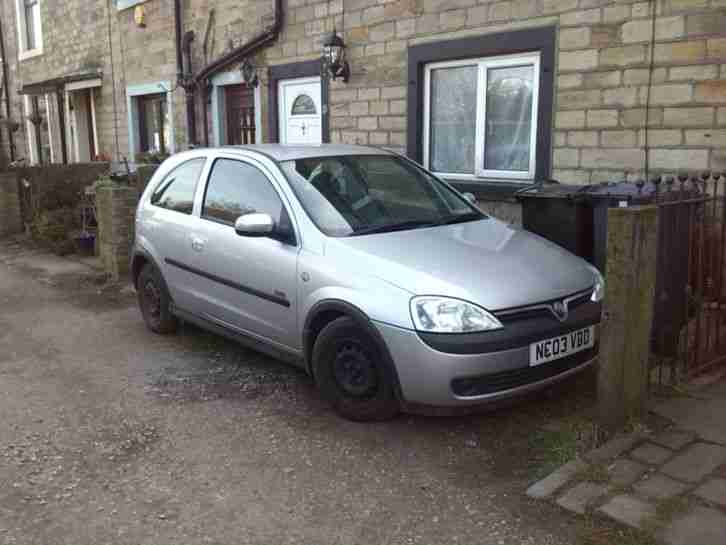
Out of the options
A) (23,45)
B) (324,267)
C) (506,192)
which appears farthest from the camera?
(23,45)

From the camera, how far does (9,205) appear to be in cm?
1298

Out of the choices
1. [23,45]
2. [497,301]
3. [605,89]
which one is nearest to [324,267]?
[497,301]

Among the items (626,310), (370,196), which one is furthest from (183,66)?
(626,310)

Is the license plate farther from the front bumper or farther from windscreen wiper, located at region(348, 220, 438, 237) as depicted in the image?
windscreen wiper, located at region(348, 220, 438, 237)

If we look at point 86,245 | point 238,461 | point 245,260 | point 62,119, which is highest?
point 62,119

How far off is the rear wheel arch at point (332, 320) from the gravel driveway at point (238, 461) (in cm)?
39

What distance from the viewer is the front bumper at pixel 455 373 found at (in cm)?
388

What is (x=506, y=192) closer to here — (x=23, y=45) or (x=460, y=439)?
(x=460, y=439)

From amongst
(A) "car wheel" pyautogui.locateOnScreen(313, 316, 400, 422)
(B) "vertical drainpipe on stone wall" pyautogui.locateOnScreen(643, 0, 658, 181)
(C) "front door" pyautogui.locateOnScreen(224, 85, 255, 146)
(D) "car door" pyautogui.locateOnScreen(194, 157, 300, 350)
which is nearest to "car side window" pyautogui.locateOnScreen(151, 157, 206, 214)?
(D) "car door" pyautogui.locateOnScreen(194, 157, 300, 350)

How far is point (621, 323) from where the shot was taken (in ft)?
12.7

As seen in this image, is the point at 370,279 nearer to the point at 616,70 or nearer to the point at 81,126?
the point at 616,70

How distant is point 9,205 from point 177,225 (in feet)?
28.1

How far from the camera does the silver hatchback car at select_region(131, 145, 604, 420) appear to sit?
3945 mm

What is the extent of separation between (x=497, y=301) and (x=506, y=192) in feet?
12.8
